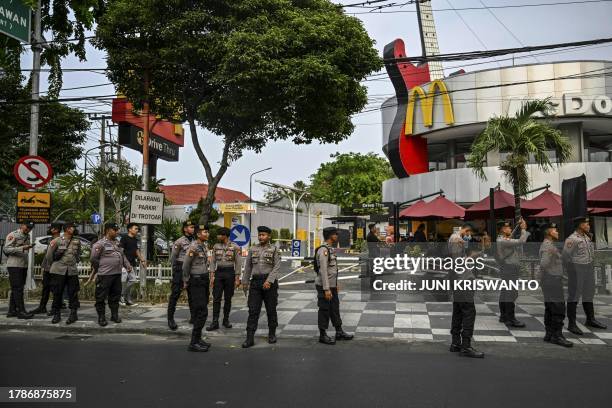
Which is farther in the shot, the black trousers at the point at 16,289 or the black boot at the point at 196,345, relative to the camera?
the black trousers at the point at 16,289

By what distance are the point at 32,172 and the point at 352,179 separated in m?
39.1

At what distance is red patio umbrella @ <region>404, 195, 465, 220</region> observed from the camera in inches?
696

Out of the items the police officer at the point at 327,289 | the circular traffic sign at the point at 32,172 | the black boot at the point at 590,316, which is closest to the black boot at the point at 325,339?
the police officer at the point at 327,289

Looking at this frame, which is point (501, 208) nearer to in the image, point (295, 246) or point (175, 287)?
point (295, 246)

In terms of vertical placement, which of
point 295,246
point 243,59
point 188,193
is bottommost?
point 295,246

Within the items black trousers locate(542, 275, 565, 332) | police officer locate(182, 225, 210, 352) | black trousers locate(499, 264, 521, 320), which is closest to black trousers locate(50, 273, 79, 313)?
police officer locate(182, 225, 210, 352)

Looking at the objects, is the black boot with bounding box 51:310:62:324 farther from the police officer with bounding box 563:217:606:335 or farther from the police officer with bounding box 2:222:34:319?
the police officer with bounding box 563:217:606:335

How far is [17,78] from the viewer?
18.4 metres

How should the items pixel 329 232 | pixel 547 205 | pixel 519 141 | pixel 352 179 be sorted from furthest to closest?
pixel 352 179, pixel 547 205, pixel 519 141, pixel 329 232

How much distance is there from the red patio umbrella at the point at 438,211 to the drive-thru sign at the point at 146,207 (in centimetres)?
976

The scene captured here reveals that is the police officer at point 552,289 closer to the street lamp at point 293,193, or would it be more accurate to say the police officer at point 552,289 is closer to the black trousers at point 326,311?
the black trousers at point 326,311

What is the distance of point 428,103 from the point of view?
85.0ft

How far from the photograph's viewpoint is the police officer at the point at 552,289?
7508 mm

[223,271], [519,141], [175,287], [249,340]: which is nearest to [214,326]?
[223,271]
